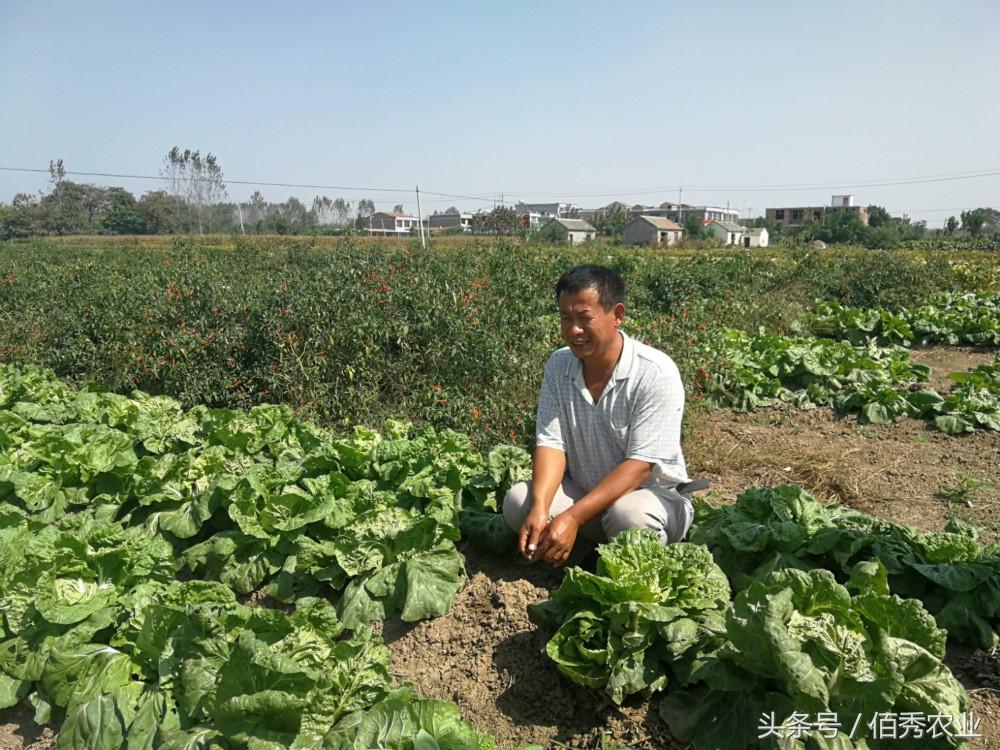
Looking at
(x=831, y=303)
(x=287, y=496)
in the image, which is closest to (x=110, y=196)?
(x=831, y=303)

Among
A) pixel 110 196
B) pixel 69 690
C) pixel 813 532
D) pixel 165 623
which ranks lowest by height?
pixel 69 690

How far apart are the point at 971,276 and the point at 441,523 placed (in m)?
15.3

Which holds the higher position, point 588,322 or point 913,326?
point 588,322

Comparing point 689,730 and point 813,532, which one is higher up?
point 813,532

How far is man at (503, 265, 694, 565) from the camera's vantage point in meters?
2.94

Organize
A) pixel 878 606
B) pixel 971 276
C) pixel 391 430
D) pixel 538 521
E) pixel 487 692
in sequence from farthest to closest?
pixel 971 276, pixel 391 430, pixel 538 521, pixel 487 692, pixel 878 606

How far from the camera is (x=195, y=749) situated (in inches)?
89.4

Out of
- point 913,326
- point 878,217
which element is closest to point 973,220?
point 878,217

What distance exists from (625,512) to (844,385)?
4916 mm

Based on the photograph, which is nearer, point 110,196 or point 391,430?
point 391,430

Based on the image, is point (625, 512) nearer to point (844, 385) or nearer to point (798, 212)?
point (844, 385)

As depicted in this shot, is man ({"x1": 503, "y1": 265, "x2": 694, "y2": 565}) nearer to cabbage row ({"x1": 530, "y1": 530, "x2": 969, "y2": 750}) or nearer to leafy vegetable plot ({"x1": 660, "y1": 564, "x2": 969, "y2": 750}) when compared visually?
cabbage row ({"x1": 530, "y1": 530, "x2": 969, "y2": 750})

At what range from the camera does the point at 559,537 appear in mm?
2834

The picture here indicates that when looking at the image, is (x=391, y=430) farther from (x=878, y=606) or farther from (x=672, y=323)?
(x=672, y=323)
